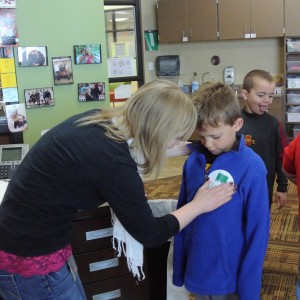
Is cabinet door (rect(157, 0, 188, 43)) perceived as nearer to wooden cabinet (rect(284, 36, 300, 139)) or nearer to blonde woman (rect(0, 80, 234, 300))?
wooden cabinet (rect(284, 36, 300, 139))

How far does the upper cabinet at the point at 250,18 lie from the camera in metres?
5.94

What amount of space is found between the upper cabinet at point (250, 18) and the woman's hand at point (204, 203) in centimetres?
516

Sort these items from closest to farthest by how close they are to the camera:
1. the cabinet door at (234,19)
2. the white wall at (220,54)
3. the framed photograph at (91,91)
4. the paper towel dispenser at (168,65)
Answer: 1. the framed photograph at (91,91)
2. the cabinet door at (234,19)
3. the white wall at (220,54)
4. the paper towel dispenser at (168,65)

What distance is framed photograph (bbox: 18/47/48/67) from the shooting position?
2.18m

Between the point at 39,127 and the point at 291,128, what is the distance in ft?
15.3

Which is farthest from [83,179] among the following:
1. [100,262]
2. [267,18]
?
[267,18]

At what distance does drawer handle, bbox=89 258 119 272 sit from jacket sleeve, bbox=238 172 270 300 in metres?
0.66

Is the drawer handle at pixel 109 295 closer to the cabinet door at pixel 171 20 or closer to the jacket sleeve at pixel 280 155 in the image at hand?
the jacket sleeve at pixel 280 155

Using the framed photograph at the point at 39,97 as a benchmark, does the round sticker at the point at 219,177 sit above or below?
below

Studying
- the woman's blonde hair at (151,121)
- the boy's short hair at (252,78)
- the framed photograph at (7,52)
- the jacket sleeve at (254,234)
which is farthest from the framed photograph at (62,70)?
the jacket sleeve at (254,234)

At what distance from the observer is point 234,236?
1.45 m

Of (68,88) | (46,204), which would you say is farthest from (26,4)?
(46,204)

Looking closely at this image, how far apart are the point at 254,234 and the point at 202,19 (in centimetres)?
540

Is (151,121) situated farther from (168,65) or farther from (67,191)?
(168,65)
